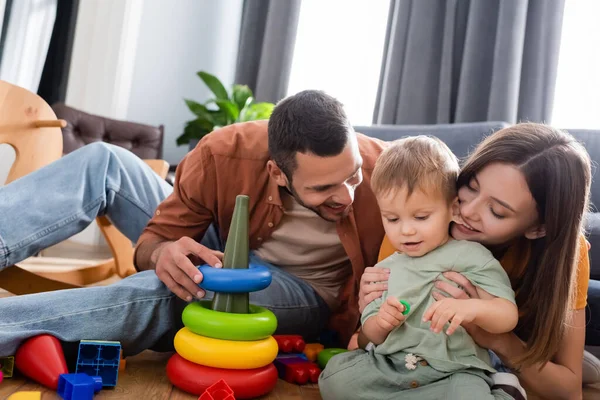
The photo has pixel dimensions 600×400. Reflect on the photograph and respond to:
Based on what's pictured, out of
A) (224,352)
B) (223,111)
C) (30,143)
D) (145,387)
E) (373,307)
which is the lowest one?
(145,387)

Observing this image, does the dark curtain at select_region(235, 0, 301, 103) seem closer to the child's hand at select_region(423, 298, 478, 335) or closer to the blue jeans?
the blue jeans

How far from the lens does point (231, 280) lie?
139 centimetres

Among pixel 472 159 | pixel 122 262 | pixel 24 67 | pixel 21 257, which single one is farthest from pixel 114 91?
pixel 472 159

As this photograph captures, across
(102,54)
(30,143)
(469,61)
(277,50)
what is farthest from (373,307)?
(102,54)

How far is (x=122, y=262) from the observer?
268 centimetres

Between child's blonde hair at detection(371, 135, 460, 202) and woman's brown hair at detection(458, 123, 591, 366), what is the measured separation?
0.06 meters

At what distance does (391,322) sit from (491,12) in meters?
3.05

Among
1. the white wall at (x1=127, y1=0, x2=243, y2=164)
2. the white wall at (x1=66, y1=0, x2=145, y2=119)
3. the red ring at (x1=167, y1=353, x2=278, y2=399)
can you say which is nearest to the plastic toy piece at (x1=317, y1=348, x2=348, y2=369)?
the red ring at (x1=167, y1=353, x2=278, y2=399)

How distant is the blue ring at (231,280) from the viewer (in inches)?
54.7

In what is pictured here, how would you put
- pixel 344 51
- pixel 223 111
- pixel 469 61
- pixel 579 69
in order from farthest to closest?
pixel 344 51
pixel 223 111
pixel 469 61
pixel 579 69

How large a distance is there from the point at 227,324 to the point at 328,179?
42 cm

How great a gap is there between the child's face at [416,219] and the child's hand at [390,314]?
5.5 inches

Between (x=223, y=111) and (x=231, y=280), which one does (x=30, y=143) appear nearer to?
(x=231, y=280)

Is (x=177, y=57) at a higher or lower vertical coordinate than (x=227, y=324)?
higher
